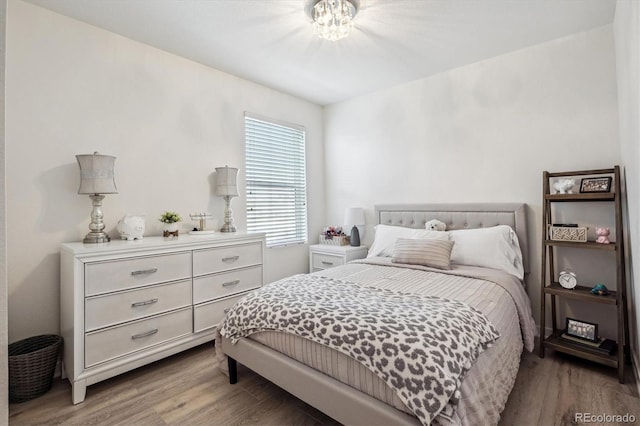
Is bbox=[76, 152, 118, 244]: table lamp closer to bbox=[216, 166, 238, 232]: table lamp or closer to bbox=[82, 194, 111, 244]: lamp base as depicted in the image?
bbox=[82, 194, 111, 244]: lamp base

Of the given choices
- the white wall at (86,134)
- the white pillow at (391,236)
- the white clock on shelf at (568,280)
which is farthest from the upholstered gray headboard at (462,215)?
the white wall at (86,134)

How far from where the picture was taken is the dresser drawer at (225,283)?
2.42 meters

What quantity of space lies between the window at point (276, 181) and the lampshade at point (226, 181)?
1.30 ft

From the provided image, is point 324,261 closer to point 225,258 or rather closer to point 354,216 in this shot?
point 354,216

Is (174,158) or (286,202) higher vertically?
(174,158)

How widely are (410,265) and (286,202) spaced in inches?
70.6

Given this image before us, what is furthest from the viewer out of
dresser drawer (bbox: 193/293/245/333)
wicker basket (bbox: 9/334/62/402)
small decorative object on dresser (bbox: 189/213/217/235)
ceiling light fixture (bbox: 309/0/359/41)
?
small decorative object on dresser (bbox: 189/213/217/235)

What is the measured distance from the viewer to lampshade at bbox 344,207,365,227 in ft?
12.0

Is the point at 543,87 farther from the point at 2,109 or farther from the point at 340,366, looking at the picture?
the point at 2,109

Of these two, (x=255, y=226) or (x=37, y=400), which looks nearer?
(x=37, y=400)

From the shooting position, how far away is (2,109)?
2.65 feet

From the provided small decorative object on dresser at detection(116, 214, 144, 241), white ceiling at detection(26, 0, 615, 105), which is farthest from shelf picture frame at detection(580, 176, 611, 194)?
small decorative object on dresser at detection(116, 214, 144, 241)

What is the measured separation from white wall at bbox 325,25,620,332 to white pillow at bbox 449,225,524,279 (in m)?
0.30

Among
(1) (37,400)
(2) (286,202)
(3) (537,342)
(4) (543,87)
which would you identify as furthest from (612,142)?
(1) (37,400)
